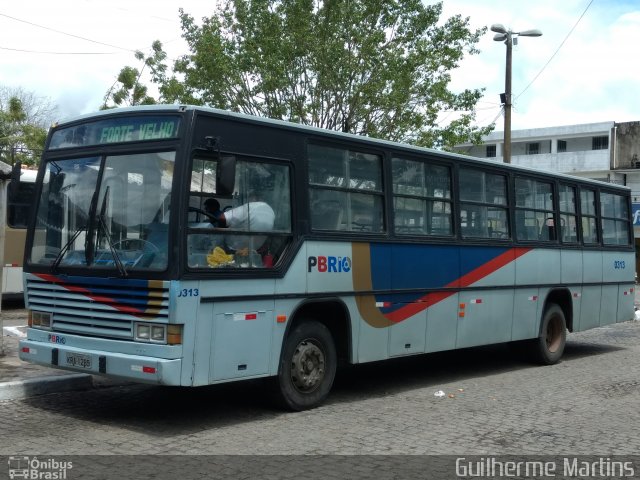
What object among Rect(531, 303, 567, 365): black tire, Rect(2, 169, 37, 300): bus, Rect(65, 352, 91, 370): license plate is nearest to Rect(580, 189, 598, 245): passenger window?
Rect(531, 303, 567, 365): black tire

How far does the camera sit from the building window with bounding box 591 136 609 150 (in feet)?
172

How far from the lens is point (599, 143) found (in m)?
52.9

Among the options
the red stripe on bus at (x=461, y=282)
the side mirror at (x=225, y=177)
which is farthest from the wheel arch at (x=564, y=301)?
the side mirror at (x=225, y=177)

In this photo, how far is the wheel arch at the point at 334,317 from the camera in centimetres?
852

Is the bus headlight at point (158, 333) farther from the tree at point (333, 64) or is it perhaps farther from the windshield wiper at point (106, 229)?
the tree at point (333, 64)

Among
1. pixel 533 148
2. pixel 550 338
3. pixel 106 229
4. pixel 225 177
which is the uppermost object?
pixel 533 148

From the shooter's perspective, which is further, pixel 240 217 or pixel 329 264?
pixel 329 264

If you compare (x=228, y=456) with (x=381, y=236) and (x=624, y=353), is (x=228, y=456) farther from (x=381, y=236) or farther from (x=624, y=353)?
(x=624, y=353)

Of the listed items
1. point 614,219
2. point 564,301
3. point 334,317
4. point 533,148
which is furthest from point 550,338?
point 533,148

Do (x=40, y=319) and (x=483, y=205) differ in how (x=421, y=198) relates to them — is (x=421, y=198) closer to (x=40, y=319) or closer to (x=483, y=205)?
(x=483, y=205)

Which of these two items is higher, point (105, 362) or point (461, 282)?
point (461, 282)

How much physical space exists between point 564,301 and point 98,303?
8.50m

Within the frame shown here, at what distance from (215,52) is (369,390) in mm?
13156

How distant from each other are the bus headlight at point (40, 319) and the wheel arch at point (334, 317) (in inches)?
98.2
